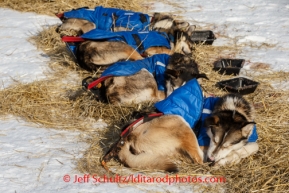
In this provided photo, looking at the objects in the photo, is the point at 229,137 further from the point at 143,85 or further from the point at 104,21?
the point at 104,21

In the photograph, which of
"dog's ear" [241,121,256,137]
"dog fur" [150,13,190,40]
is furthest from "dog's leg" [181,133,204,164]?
"dog fur" [150,13,190,40]

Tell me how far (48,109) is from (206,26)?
4238mm

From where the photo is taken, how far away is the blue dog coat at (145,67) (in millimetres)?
5977

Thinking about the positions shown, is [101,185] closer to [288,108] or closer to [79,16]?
[288,108]

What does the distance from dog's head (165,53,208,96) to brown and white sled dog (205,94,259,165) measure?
107cm

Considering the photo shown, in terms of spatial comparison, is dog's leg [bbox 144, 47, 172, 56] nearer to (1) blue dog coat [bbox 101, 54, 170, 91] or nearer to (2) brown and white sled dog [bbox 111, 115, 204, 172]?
(1) blue dog coat [bbox 101, 54, 170, 91]

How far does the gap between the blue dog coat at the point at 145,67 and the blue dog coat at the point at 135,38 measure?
68cm

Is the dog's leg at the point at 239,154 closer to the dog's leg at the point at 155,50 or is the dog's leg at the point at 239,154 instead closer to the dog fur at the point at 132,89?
the dog fur at the point at 132,89

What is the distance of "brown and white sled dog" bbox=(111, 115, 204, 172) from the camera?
4523 mm

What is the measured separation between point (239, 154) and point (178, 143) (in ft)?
2.24

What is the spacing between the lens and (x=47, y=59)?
787 cm

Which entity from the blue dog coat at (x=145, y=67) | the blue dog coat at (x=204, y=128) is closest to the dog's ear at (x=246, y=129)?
the blue dog coat at (x=204, y=128)

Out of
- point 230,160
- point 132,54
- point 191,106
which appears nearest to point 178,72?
point 191,106

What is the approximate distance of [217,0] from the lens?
1036cm
